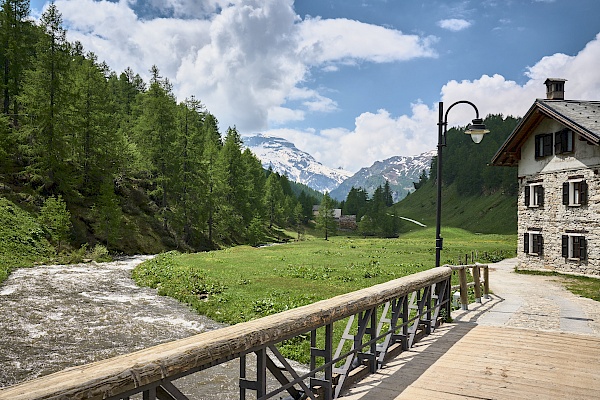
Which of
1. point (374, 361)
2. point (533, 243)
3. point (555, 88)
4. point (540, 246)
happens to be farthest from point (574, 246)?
point (374, 361)

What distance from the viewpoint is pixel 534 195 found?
3362 cm

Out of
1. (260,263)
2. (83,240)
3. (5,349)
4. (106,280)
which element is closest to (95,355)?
(5,349)

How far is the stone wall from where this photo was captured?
2884 centimetres

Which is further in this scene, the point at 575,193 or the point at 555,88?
the point at 555,88

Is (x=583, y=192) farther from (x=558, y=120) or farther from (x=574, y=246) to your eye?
(x=558, y=120)

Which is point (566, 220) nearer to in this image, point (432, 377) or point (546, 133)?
point (546, 133)

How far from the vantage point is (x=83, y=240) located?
39188 mm

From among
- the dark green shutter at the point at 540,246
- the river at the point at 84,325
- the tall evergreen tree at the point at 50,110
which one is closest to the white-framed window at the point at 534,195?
the dark green shutter at the point at 540,246

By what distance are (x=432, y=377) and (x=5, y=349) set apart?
11.7m

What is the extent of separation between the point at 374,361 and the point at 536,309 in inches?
445

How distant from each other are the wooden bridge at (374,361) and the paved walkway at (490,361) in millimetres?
19

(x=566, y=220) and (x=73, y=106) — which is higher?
(x=73, y=106)

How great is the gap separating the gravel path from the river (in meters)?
7.88

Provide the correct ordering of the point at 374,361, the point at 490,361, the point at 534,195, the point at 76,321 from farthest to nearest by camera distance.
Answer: the point at 534,195 < the point at 76,321 < the point at 490,361 < the point at 374,361
